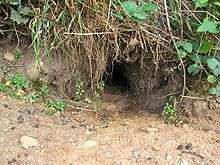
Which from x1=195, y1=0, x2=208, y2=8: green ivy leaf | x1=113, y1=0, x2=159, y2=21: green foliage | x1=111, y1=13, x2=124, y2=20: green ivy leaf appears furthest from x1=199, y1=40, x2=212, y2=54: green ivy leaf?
x1=111, y1=13, x2=124, y2=20: green ivy leaf

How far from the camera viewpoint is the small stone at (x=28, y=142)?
8.17 feet

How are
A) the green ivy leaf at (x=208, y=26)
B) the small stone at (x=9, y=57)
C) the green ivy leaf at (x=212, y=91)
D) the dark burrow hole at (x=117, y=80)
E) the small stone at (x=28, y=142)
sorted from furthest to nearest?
1. the dark burrow hole at (x=117, y=80)
2. the small stone at (x=9, y=57)
3. the green ivy leaf at (x=212, y=91)
4. the green ivy leaf at (x=208, y=26)
5. the small stone at (x=28, y=142)

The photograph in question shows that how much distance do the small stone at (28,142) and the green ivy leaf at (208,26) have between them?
984mm

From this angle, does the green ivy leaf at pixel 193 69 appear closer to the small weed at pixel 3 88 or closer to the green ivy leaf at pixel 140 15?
the green ivy leaf at pixel 140 15

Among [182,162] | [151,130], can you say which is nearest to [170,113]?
[151,130]

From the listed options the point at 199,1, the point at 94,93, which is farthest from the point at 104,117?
the point at 199,1

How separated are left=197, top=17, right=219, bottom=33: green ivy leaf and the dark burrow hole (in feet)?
2.47

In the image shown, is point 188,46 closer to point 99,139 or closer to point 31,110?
point 99,139

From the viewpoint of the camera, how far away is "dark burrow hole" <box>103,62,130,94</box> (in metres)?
3.31

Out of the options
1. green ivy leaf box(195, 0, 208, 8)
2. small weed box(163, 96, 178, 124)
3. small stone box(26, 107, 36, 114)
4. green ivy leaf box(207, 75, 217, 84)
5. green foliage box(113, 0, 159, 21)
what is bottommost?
small stone box(26, 107, 36, 114)

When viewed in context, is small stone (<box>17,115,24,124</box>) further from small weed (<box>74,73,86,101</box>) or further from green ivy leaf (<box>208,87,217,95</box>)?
green ivy leaf (<box>208,87,217,95</box>)

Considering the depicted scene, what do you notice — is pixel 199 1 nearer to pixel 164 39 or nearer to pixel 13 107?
pixel 164 39

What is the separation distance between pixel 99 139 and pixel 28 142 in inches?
13.8

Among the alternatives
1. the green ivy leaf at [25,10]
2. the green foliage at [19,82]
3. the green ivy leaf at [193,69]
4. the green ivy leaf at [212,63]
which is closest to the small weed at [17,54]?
the green foliage at [19,82]
